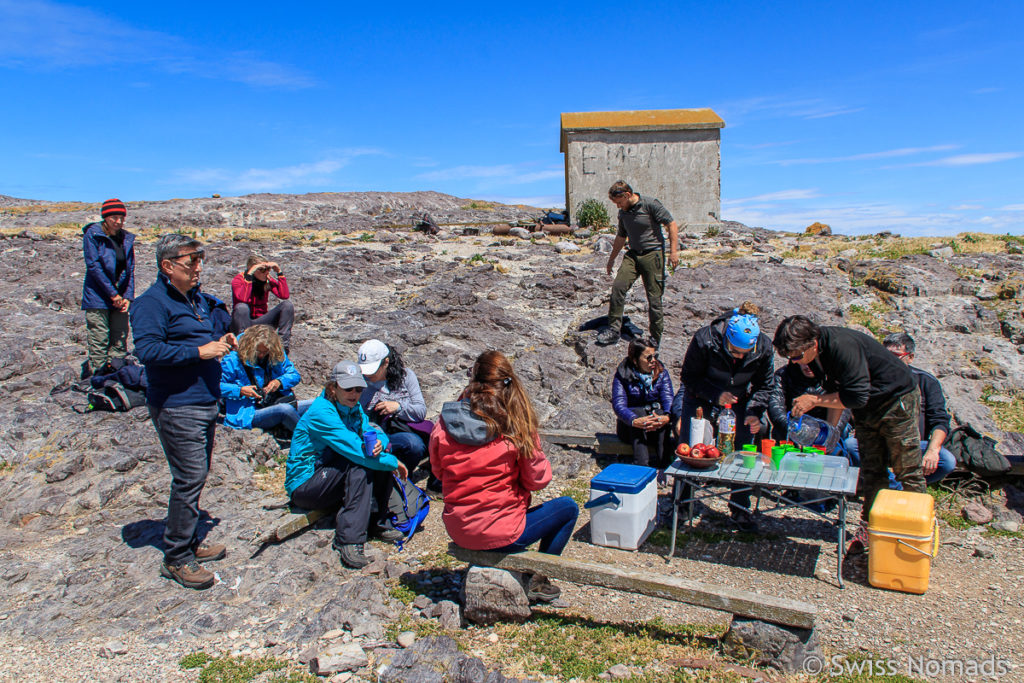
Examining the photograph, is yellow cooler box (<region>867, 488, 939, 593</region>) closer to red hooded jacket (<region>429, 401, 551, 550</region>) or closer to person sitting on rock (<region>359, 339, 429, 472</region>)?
red hooded jacket (<region>429, 401, 551, 550</region>)

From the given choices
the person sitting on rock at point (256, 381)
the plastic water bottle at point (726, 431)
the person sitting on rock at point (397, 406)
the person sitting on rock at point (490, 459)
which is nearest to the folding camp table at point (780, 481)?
the plastic water bottle at point (726, 431)

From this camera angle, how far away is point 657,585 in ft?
11.6

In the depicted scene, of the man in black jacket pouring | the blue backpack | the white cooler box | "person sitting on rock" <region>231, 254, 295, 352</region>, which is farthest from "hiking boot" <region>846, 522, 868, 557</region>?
"person sitting on rock" <region>231, 254, 295, 352</region>

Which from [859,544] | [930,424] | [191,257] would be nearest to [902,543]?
[859,544]

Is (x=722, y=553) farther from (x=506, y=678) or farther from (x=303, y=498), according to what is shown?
(x=303, y=498)

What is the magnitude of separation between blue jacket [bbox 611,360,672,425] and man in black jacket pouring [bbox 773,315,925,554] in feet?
5.26

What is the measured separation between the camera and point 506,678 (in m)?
3.29

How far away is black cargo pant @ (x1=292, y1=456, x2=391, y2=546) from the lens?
466 cm

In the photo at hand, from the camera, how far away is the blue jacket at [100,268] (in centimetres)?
638

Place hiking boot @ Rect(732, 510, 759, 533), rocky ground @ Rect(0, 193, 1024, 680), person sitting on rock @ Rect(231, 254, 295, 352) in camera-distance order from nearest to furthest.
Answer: rocky ground @ Rect(0, 193, 1024, 680), hiking boot @ Rect(732, 510, 759, 533), person sitting on rock @ Rect(231, 254, 295, 352)

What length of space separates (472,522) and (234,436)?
140 inches

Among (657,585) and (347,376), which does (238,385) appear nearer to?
(347,376)

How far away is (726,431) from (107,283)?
5.91 meters

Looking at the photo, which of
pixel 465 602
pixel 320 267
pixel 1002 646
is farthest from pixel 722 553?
pixel 320 267
